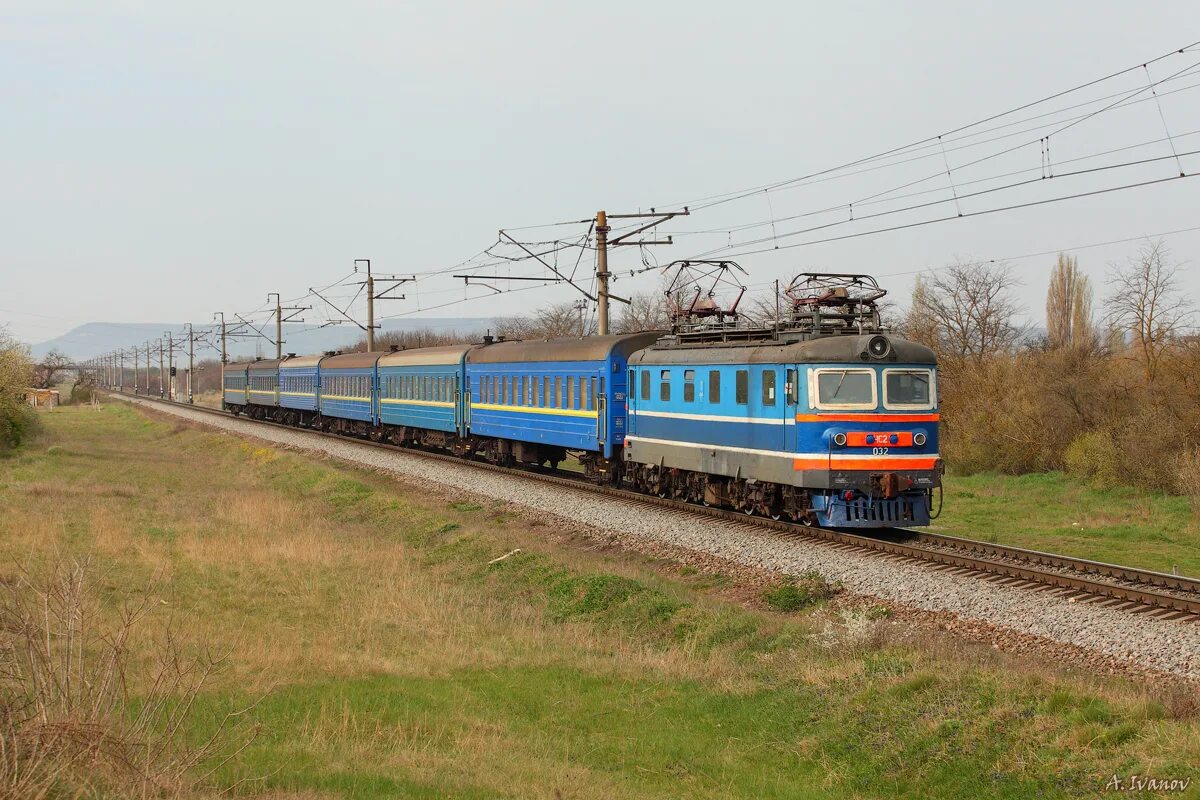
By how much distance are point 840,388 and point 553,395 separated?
38.0 feet

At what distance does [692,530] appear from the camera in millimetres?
19203

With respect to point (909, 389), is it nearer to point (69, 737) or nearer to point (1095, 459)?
point (69, 737)

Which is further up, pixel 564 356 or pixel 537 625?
pixel 564 356

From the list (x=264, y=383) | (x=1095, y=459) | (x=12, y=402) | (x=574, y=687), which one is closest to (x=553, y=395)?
(x=1095, y=459)

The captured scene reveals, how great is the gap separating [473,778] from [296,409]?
172 feet

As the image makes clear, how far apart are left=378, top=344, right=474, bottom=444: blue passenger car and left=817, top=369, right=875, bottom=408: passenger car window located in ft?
63.0

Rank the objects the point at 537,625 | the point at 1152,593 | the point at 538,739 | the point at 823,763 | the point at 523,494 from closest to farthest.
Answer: the point at 823,763 < the point at 538,739 < the point at 1152,593 < the point at 537,625 < the point at 523,494

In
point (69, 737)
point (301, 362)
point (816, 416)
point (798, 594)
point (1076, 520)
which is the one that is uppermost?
point (301, 362)

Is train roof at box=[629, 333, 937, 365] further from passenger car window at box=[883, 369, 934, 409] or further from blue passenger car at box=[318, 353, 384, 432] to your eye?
blue passenger car at box=[318, 353, 384, 432]

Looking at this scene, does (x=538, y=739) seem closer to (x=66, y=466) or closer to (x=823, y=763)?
(x=823, y=763)

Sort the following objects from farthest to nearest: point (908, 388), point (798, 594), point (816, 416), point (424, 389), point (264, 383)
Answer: point (264, 383), point (424, 389), point (908, 388), point (816, 416), point (798, 594)

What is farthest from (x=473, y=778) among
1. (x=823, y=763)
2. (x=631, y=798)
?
(x=823, y=763)

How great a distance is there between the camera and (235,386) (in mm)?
75125

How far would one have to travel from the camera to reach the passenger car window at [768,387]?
18.4 metres
